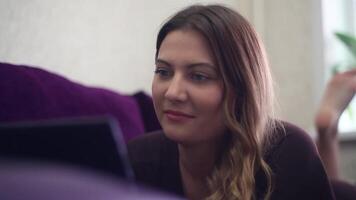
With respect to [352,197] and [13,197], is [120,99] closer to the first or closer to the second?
[352,197]

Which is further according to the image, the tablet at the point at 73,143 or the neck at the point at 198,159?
the neck at the point at 198,159

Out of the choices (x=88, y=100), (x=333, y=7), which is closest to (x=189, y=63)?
(x=88, y=100)

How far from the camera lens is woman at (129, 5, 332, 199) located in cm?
88

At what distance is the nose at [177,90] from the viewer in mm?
863

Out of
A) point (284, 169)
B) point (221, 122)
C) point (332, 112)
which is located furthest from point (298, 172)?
point (332, 112)

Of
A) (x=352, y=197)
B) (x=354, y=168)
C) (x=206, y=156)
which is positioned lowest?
(x=354, y=168)

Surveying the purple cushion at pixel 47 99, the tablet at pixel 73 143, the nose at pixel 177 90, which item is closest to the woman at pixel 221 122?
the nose at pixel 177 90

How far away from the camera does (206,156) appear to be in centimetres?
100

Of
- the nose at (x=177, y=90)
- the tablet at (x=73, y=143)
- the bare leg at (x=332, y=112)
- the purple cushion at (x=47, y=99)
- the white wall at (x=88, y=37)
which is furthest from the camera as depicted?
the bare leg at (x=332, y=112)

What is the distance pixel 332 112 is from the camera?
142cm

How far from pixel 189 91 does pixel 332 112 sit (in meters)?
0.71

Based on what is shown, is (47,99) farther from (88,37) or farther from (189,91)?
(88,37)

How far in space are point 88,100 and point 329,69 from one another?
1162mm

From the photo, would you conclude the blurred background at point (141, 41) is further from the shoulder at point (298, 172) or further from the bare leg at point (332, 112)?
the shoulder at point (298, 172)
